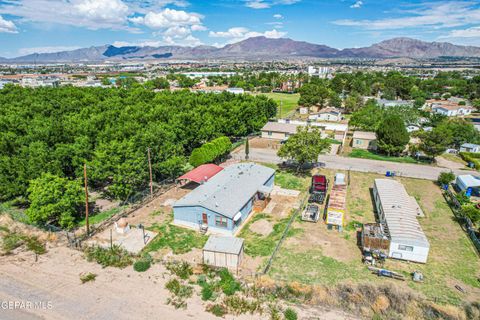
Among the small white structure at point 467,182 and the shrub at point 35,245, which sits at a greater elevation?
the small white structure at point 467,182

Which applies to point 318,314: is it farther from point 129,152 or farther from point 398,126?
point 398,126

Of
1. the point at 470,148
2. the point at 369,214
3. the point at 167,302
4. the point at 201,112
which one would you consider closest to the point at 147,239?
the point at 167,302

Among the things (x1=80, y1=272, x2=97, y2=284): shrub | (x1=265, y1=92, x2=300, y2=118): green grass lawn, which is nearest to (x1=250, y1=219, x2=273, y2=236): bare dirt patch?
(x1=80, y1=272, x2=97, y2=284): shrub

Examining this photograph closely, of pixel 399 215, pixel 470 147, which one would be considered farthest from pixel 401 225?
pixel 470 147

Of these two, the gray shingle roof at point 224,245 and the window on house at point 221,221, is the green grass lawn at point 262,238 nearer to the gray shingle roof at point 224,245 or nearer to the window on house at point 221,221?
the window on house at point 221,221

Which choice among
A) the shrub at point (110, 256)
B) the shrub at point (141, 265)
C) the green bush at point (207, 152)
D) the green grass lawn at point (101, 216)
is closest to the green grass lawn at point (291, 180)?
the green bush at point (207, 152)

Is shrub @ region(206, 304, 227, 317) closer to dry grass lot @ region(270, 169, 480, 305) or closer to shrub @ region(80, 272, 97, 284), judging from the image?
dry grass lot @ region(270, 169, 480, 305)
